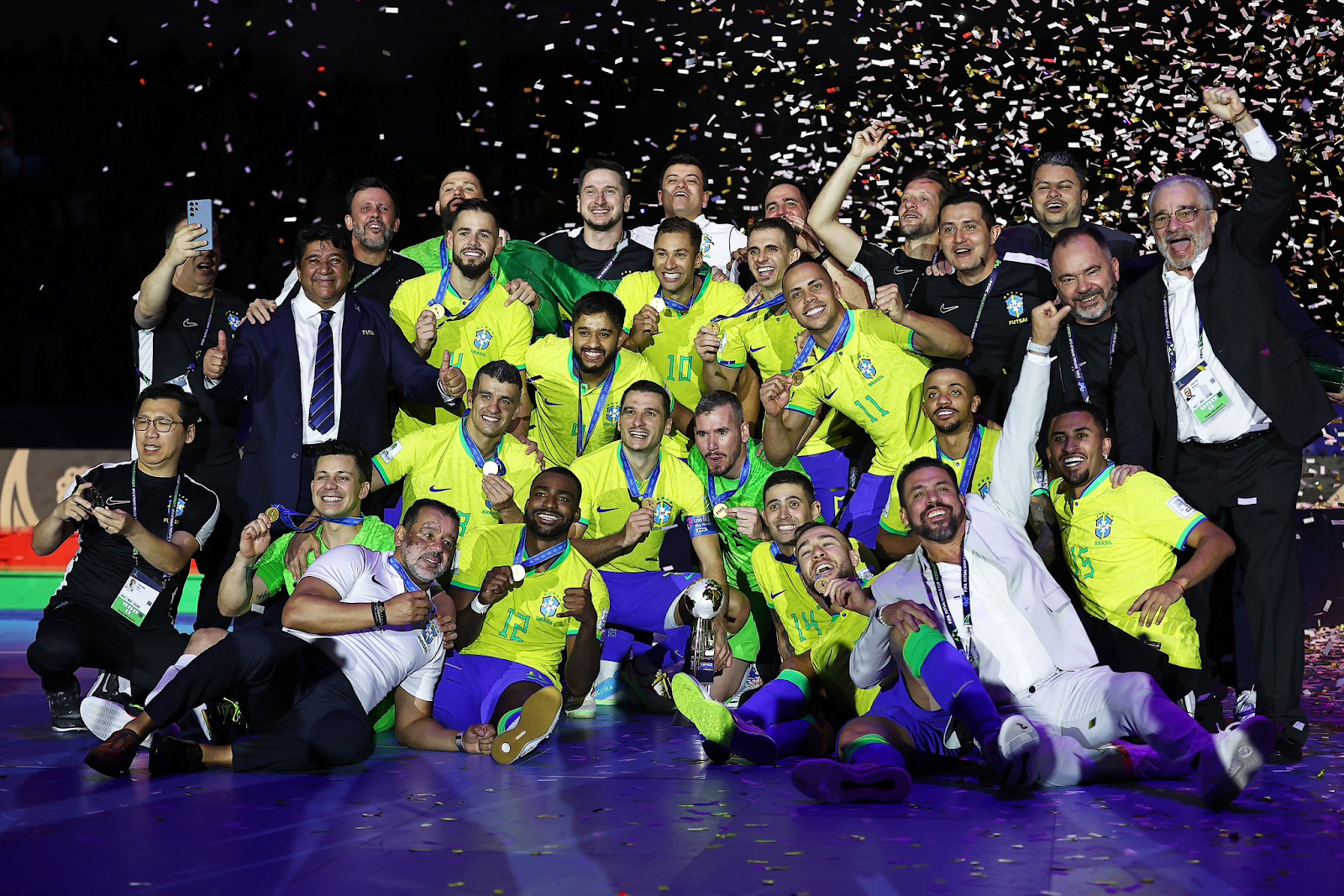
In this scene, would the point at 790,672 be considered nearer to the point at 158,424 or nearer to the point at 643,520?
the point at 643,520

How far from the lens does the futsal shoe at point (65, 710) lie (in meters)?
5.03

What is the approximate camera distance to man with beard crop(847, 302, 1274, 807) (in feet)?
12.8

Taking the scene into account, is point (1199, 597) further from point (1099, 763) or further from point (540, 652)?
point (540, 652)

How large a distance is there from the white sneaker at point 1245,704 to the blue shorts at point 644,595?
2.10m

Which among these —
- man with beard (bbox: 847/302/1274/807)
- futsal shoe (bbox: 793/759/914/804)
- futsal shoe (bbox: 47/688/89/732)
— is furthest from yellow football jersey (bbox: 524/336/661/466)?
futsal shoe (bbox: 793/759/914/804)

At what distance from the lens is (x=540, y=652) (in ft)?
16.4

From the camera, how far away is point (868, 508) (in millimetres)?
5449

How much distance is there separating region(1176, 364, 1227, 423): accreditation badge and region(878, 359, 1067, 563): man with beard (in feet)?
1.96

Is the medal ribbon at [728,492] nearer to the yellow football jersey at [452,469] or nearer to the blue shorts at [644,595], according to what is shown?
the blue shorts at [644,595]

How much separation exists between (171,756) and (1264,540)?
3.67 metres

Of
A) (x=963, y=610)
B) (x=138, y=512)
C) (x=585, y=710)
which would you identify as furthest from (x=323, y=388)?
(x=963, y=610)

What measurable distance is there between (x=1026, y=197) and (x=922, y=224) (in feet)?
16.8

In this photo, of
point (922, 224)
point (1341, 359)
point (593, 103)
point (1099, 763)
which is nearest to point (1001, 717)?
point (1099, 763)

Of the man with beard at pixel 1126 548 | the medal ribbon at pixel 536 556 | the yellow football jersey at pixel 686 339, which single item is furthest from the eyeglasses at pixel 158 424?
the man with beard at pixel 1126 548
